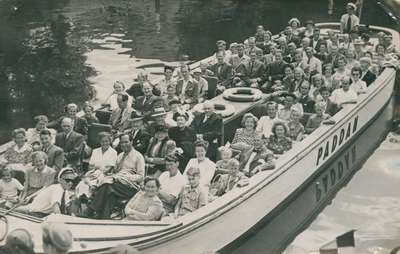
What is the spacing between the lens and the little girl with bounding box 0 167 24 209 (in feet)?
16.5

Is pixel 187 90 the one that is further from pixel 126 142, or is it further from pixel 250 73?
pixel 126 142

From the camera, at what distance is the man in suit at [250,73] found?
7918mm

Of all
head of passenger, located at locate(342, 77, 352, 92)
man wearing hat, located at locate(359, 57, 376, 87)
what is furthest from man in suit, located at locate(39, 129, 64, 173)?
man wearing hat, located at locate(359, 57, 376, 87)

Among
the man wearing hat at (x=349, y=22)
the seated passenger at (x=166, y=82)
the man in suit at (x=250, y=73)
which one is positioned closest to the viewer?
the seated passenger at (x=166, y=82)

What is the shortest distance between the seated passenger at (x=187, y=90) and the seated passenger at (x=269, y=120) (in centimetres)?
153

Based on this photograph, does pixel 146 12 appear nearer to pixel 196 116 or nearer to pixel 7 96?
pixel 7 96

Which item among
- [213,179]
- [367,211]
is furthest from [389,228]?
[213,179]

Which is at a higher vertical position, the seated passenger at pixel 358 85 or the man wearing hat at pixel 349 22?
the man wearing hat at pixel 349 22

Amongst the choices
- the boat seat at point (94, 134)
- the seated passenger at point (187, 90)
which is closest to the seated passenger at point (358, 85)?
the seated passenger at point (187, 90)

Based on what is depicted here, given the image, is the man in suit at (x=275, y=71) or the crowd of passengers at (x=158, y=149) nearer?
the crowd of passengers at (x=158, y=149)

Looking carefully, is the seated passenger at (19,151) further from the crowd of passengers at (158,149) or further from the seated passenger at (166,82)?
the seated passenger at (166,82)

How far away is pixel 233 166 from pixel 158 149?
96cm

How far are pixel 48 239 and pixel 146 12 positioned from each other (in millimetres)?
10135

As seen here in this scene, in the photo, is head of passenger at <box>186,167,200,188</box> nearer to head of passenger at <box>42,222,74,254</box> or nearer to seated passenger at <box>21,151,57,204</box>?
head of passenger at <box>42,222,74,254</box>
